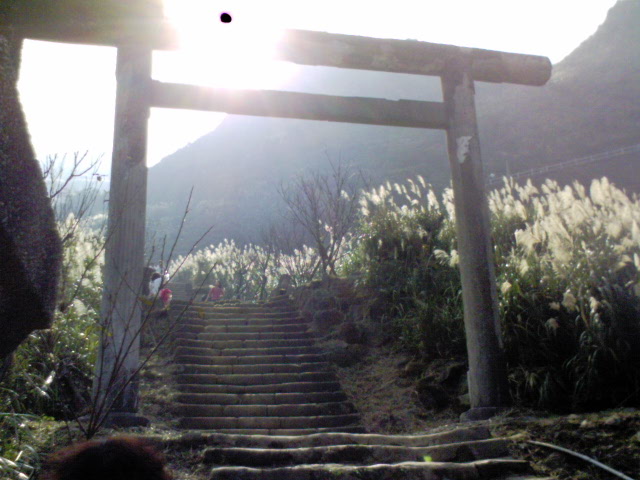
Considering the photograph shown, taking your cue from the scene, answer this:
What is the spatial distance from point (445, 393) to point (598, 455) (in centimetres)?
236

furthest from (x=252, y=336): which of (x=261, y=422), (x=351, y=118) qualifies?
(x=351, y=118)

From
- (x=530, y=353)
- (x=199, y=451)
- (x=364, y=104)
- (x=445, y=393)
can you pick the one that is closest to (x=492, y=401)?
(x=530, y=353)

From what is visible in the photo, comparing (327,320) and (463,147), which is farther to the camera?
(327,320)

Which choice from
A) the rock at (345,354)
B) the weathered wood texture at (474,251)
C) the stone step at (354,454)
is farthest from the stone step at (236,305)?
the stone step at (354,454)

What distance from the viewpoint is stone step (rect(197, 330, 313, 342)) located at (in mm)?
8344

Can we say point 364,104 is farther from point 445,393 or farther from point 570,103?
point 570,103

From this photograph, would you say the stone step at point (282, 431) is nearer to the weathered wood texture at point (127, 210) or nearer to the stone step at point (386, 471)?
the weathered wood texture at point (127, 210)

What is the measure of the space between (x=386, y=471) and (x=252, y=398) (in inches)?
133

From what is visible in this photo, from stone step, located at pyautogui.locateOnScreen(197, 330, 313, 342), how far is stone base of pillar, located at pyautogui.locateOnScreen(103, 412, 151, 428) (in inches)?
150

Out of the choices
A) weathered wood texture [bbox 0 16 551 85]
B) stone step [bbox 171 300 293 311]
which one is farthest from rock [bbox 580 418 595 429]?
stone step [bbox 171 300 293 311]

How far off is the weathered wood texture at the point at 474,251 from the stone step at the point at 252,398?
2.19m

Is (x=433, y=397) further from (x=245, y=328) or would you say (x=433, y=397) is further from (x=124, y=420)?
(x=245, y=328)

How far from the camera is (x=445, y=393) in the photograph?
555 centimetres

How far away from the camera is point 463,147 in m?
5.17
